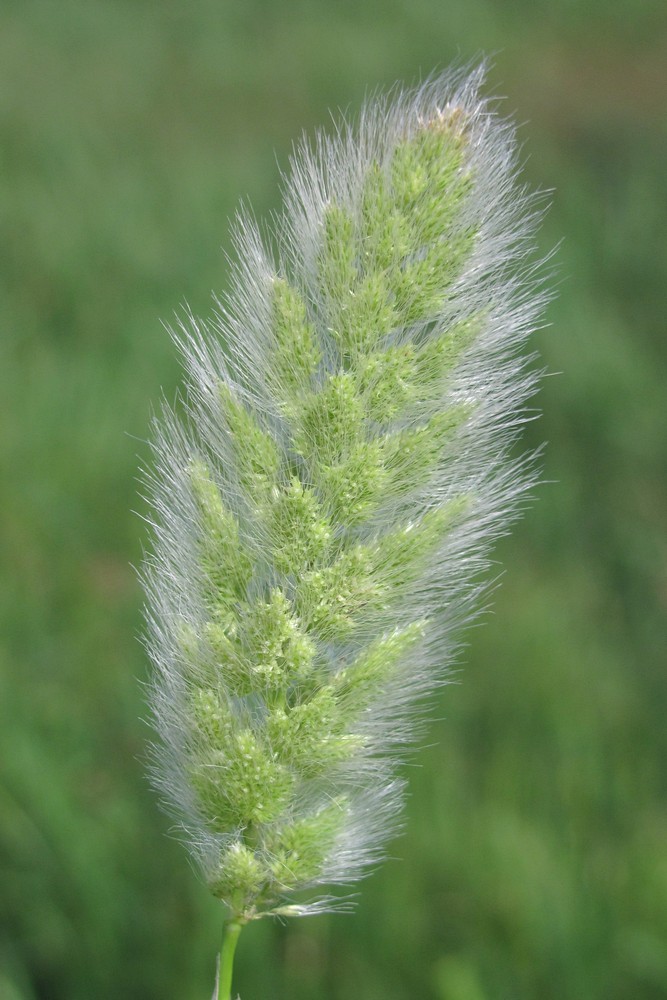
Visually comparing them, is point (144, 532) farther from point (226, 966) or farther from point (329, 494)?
point (226, 966)

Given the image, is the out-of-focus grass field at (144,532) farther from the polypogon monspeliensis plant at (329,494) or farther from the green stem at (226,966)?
the green stem at (226,966)

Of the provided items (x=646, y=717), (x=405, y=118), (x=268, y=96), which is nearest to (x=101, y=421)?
(x=646, y=717)

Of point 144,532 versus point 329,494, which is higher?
point 144,532

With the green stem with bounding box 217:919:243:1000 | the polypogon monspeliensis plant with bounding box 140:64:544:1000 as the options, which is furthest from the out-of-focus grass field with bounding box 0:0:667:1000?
the green stem with bounding box 217:919:243:1000

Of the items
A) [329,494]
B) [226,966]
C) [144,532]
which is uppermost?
[144,532]

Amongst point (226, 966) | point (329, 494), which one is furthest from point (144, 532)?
point (226, 966)

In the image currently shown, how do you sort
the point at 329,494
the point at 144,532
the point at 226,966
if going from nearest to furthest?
the point at 226,966, the point at 329,494, the point at 144,532

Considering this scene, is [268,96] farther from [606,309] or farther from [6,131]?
[606,309]

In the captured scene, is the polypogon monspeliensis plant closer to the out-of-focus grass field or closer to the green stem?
the green stem

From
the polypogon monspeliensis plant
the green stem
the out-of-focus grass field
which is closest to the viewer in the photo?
the green stem
